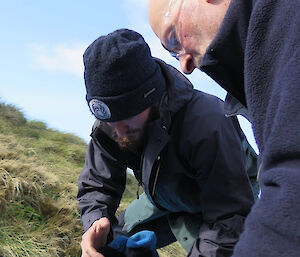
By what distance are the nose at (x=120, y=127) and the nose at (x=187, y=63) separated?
1350 mm

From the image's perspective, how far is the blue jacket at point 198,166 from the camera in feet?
9.16

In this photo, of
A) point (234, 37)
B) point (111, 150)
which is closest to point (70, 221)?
point (111, 150)

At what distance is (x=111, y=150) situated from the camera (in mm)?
3344

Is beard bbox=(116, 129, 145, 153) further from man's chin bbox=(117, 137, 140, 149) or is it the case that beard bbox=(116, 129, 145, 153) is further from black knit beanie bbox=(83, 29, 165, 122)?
black knit beanie bbox=(83, 29, 165, 122)

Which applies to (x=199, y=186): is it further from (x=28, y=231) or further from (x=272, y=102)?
(x=28, y=231)

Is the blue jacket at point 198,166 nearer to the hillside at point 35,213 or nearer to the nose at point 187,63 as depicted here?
the nose at point 187,63

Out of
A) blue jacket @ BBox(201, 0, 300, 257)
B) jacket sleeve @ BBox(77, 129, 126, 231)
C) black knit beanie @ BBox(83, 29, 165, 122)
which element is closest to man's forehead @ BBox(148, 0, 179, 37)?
blue jacket @ BBox(201, 0, 300, 257)

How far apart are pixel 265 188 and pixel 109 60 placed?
6.37 ft

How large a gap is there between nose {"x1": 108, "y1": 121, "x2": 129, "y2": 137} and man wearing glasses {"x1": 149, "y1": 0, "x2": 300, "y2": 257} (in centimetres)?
170

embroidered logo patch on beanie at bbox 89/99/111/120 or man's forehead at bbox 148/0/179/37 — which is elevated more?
man's forehead at bbox 148/0/179/37

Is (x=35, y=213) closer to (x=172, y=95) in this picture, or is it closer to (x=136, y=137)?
(x=136, y=137)

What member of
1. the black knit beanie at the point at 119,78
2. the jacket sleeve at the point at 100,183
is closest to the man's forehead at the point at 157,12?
the black knit beanie at the point at 119,78

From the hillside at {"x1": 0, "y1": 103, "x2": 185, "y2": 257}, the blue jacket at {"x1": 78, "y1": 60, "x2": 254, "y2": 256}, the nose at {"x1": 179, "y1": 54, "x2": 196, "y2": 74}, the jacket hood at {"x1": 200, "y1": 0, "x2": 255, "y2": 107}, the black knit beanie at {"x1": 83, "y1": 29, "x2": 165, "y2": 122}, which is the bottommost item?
the hillside at {"x1": 0, "y1": 103, "x2": 185, "y2": 257}

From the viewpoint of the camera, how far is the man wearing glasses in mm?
882
